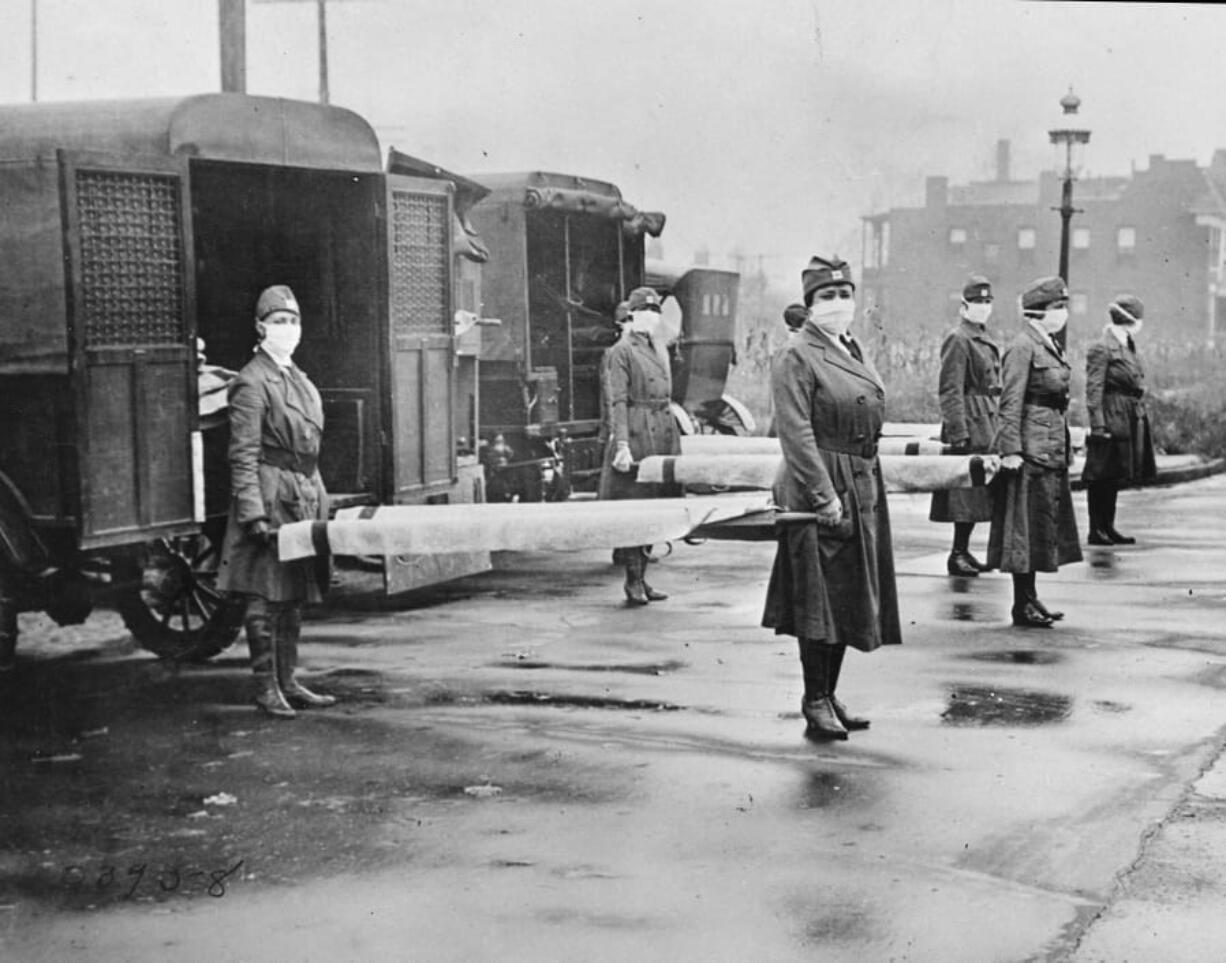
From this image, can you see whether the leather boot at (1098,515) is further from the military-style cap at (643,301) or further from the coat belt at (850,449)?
the coat belt at (850,449)

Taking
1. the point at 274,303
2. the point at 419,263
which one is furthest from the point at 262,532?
the point at 419,263

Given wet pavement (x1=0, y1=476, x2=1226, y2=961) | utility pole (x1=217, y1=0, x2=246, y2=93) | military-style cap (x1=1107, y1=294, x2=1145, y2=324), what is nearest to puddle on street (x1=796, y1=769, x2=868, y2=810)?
wet pavement (x1=0, y1=476, x2=1226, y2=961)

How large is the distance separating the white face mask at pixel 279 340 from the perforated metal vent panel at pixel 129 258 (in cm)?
69

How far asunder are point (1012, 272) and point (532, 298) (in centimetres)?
5258

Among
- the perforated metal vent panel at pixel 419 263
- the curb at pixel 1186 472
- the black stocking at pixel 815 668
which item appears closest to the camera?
the black stocking at pixel 815 668

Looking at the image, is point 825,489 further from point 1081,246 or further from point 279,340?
point 1081,246

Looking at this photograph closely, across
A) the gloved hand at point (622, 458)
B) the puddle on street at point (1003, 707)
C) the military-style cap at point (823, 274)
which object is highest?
the military-style cap at point (823, 274)

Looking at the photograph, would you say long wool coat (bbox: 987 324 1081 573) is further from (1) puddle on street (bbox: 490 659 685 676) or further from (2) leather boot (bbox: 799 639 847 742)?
A: (2) leather boot (bbox: 799 639 847 742)

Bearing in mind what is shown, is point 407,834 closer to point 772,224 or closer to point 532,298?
point 532,298

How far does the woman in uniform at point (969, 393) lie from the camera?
11.5 m

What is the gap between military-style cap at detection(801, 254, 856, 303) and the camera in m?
7.02

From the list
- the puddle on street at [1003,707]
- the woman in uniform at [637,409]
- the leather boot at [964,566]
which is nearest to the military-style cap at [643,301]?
the woman in uniform at [637,409]

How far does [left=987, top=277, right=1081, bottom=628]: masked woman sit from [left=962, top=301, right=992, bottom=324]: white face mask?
57.6 inches

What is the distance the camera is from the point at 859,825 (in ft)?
19.0
